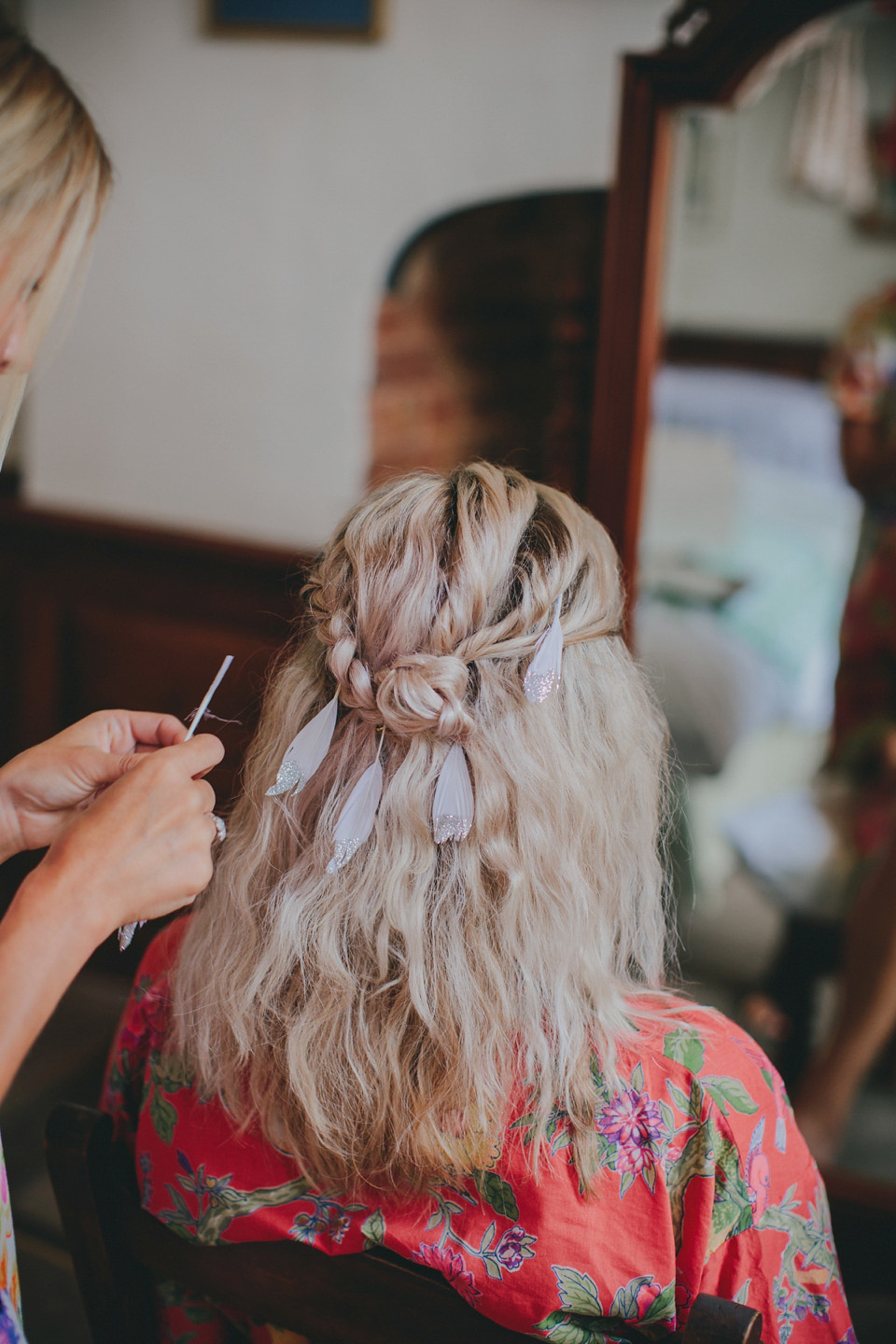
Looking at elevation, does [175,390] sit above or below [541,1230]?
above

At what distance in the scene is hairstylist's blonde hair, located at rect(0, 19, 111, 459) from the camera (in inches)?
25.2

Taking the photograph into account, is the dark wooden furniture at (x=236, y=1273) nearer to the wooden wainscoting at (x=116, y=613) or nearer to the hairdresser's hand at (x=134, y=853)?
the hairdresser's hand at (x=134, y=853)

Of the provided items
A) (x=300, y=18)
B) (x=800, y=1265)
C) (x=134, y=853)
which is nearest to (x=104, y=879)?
(x=134, y=853)

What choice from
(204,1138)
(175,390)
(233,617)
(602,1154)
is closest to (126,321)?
(175,390)

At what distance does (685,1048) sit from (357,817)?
0.30 m

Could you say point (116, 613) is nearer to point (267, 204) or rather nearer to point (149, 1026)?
point (267, 204)

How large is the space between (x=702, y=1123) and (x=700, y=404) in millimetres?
1205

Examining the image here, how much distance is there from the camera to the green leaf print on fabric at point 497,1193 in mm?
644

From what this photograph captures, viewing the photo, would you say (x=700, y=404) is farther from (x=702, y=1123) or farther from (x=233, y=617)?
(x=702, y=1123)

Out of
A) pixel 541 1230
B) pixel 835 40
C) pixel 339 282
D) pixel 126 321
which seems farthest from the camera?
pixel 126 321

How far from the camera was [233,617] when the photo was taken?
6.39ft

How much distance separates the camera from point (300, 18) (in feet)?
5.45

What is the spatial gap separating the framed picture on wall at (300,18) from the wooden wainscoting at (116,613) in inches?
35.7

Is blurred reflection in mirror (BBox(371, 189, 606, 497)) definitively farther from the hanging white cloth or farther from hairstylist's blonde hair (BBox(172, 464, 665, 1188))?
hairstylist's blonde hair (BBox(172, 464, 665, 1188))
